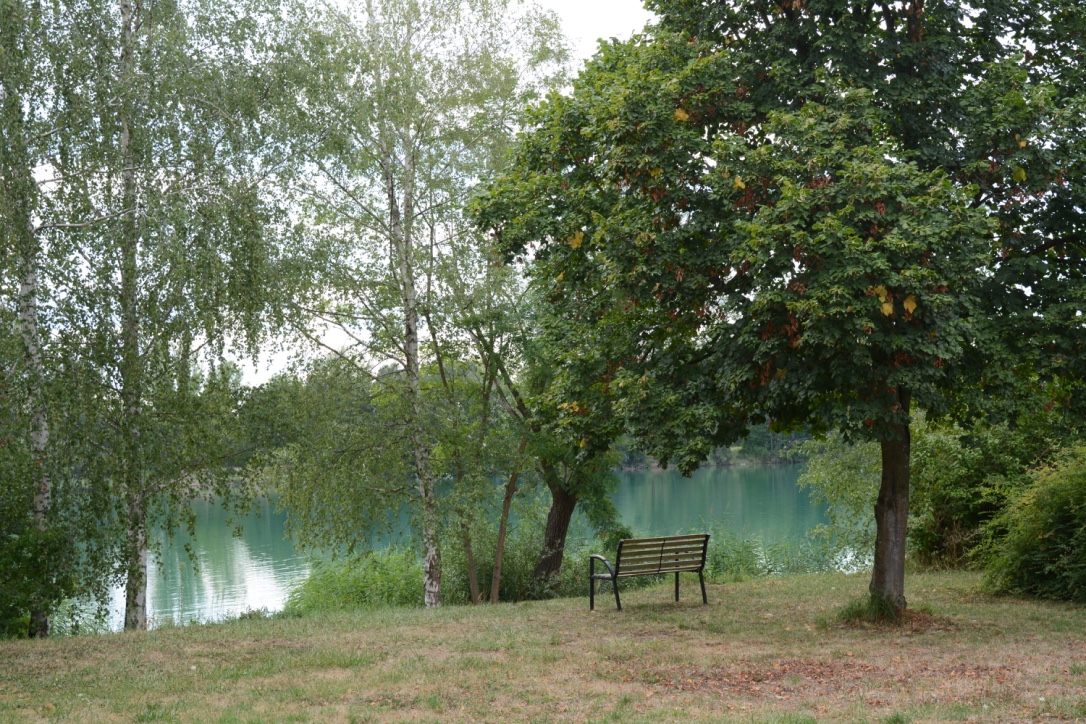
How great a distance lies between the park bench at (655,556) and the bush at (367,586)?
8954mm

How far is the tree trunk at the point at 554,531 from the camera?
1894 centimetres

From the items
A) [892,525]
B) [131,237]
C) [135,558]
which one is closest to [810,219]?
[892,525]

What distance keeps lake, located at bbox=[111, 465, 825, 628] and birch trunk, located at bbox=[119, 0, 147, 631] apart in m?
1.13

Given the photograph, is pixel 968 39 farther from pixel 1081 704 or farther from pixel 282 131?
pixel 282 131

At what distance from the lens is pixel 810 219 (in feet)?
28.0

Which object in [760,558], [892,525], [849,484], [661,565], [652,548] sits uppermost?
[849,484]

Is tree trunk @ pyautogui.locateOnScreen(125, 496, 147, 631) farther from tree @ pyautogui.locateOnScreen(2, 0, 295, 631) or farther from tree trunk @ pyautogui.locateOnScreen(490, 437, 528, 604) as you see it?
tree trunk @ pyautogui.locateOnScreen(490, 437, 528, 604)

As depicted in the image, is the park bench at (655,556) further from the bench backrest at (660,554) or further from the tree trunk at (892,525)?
the tree trunk at (892,525)

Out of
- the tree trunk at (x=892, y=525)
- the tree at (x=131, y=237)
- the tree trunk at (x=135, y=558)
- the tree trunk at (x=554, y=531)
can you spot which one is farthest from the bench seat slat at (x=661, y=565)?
the tree trunk at (x=554, y=531)

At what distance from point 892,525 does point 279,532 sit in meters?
30.4

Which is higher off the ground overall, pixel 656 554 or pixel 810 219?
pixel 810 219

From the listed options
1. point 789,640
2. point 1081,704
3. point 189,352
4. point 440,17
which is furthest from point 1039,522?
Answer: point 440,17

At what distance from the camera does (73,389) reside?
30.9ft

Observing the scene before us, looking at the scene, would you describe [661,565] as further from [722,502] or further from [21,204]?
[722,502]
